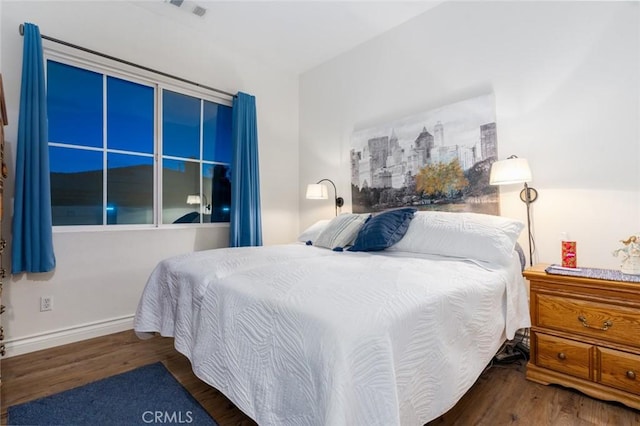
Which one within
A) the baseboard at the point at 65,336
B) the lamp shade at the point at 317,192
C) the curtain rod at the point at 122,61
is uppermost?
the curtain rod at the point at 122,61

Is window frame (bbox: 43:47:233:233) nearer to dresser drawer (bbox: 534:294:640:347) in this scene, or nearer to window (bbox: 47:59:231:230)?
window (bbox: 47:59:231:230)

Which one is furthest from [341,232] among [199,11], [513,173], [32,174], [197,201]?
[199,11]

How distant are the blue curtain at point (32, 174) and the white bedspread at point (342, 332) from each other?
1.19 metres

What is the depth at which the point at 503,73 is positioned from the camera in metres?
2.37

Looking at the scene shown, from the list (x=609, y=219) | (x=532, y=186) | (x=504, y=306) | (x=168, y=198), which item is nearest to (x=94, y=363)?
(x=168, y=198)

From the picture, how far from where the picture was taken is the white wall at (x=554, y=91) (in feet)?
6.22

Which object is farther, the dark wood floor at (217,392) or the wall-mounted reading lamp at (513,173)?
the wall-mounted reading lamp at (513,173)

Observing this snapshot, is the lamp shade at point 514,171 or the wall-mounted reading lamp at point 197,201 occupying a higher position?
the lamp shade at point 514,171

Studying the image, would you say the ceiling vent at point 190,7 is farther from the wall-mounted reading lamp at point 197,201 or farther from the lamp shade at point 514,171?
the lamp shade at point 514,171

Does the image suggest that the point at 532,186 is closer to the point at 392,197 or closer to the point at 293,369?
the point at 392,197

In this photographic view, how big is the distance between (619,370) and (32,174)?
3.69m

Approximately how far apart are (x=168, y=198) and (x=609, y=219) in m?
3.46

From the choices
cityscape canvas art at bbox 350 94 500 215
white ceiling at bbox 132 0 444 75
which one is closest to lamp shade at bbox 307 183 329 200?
cityscape canvas art at bbox 350 94 500 215

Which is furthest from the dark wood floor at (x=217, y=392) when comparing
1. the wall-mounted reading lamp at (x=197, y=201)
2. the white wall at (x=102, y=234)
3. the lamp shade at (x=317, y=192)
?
the lamp shade at (x=317, y=192)
